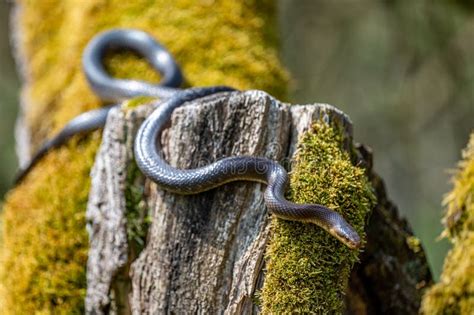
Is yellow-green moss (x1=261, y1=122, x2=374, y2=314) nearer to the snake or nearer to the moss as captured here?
the moss

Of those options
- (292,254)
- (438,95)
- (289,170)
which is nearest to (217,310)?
(292,254)

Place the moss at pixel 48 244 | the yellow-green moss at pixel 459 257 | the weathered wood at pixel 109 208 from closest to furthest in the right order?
the yellow-green moss at pixel 459 257 < the weathered wood at pixel 109 208 < the moss at pixel 48 244

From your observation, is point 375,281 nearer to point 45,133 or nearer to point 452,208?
point 452,208

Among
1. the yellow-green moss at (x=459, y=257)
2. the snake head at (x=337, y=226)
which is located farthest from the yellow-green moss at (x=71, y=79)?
the yellow-green moss at (x=459, y=257)

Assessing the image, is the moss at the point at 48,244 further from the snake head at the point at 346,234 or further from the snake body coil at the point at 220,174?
the snake head at the point at 346,234

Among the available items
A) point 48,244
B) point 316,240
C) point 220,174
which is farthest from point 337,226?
point 48,244

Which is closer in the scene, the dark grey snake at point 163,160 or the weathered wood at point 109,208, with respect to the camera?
the dark grey snake at point 163,160

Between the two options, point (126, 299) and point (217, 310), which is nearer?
point (217, 310)
